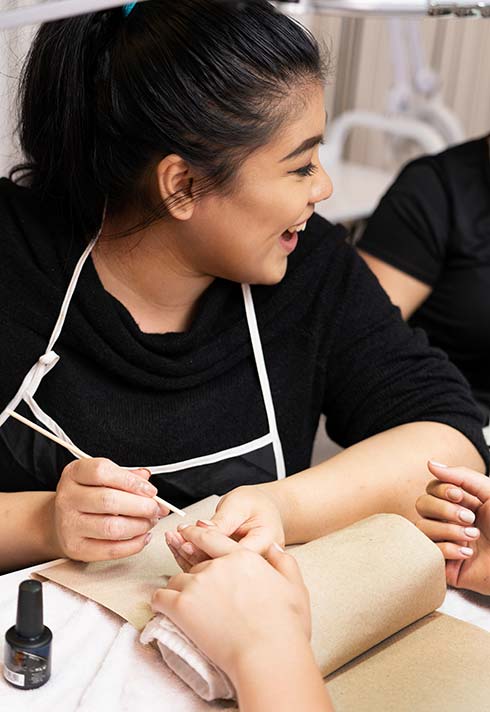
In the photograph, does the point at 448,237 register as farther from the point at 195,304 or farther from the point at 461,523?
the point at 461,523

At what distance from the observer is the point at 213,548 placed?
2.67ft

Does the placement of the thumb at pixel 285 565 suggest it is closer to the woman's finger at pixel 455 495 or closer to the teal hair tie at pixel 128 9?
the woman's finger at pixel 455 495

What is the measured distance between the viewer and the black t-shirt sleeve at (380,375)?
1.21 meters

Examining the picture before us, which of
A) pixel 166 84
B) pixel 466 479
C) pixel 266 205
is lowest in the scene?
pixel 466 479

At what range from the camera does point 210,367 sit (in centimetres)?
119

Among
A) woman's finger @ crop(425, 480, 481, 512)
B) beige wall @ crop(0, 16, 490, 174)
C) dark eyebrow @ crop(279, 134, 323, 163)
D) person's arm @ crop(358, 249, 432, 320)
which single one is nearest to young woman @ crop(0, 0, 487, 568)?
dark eyebrow @ crop(279, 134, 323, 163)

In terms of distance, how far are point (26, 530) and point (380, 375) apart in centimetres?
47

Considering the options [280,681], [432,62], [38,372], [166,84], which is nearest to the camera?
[280,681]

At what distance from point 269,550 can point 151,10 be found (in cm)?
58

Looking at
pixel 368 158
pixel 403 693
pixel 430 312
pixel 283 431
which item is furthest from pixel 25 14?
pixel 368 158

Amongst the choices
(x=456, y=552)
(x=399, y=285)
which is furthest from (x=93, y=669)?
(x=399, y=285)

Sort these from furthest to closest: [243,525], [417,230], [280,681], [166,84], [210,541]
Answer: [417,230] < [166,84] < [243,525] < [210,541] < [280,681]

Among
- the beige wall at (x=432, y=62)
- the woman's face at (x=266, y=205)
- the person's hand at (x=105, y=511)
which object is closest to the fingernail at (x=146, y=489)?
the person's hand at (x=105, y=511)

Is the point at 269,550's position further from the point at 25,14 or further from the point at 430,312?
the point at 430,312
